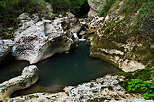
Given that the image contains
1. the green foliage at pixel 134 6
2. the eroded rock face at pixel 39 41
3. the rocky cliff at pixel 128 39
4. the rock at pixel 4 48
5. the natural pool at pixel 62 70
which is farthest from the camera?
the eroded rock face at pixel 39 41

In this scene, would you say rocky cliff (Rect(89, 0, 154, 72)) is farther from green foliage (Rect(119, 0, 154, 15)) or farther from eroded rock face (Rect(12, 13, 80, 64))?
eroded rock face (Rect(12, 13, 80, 64))

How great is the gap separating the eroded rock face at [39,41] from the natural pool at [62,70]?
1.86 feet

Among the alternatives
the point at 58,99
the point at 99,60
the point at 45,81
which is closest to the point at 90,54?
the point at 99,60

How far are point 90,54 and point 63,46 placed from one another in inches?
91.9

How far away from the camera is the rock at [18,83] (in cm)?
819

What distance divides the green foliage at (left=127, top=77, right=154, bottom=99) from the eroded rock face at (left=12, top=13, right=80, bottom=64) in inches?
330

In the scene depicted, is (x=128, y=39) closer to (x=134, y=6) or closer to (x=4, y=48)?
(x=134, y=6)

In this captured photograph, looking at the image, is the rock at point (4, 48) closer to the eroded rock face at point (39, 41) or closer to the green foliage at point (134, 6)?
the eroded rock face at point (39, 41)

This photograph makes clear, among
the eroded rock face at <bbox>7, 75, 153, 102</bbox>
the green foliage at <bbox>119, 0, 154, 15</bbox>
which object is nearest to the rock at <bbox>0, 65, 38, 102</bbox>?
the eroded rock face at <bbox>7, 75, 153, 102</bbox>

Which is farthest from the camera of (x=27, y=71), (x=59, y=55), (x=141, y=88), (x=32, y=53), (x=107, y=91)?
(x=59, y=55)

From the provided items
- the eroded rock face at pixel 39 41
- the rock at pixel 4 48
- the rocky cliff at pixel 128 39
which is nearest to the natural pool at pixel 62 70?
the eroded rock face at pixel 39 41

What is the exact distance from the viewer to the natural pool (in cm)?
964

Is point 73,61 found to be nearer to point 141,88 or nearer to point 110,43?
point 110,43

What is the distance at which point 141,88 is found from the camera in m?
5.29
